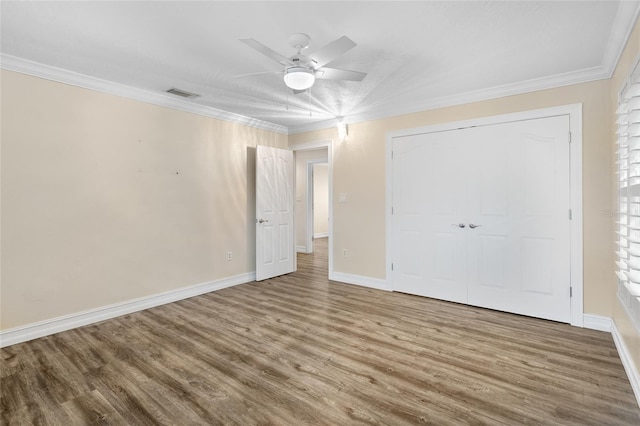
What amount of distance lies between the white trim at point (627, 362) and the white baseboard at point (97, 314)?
14.1 ft

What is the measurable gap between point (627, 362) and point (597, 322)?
889 millimetres

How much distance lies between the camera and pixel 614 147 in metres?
2.86

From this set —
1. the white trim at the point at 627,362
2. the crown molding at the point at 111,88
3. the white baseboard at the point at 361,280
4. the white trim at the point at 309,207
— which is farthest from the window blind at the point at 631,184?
the white trim at the point at 309,207

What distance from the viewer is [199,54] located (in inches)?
109

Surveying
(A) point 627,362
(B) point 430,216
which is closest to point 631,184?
(A) point 627,362

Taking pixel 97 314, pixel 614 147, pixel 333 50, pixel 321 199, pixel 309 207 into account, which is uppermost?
pixel 333 50

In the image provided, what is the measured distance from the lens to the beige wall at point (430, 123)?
3.03 metres

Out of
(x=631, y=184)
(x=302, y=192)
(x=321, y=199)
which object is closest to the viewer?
(x=631, y=184)

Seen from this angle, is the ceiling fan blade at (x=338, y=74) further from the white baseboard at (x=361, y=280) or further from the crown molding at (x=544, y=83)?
the white baseboard at (x=361, y=280)

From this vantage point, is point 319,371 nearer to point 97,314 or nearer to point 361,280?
point 361,280

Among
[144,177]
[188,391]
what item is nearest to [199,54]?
[144,177]

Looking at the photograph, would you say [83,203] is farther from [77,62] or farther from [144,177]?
[77,62]

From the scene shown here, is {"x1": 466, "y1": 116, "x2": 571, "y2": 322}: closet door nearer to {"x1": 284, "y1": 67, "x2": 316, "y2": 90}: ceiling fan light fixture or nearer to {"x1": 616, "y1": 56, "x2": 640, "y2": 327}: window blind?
{"x1": 616, "y1": 56, "x2": 640, "y2": 327}: window blind

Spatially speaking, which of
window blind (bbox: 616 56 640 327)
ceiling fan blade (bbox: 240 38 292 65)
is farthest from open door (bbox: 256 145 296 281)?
window blind (bbox: 616 56 640 327)
